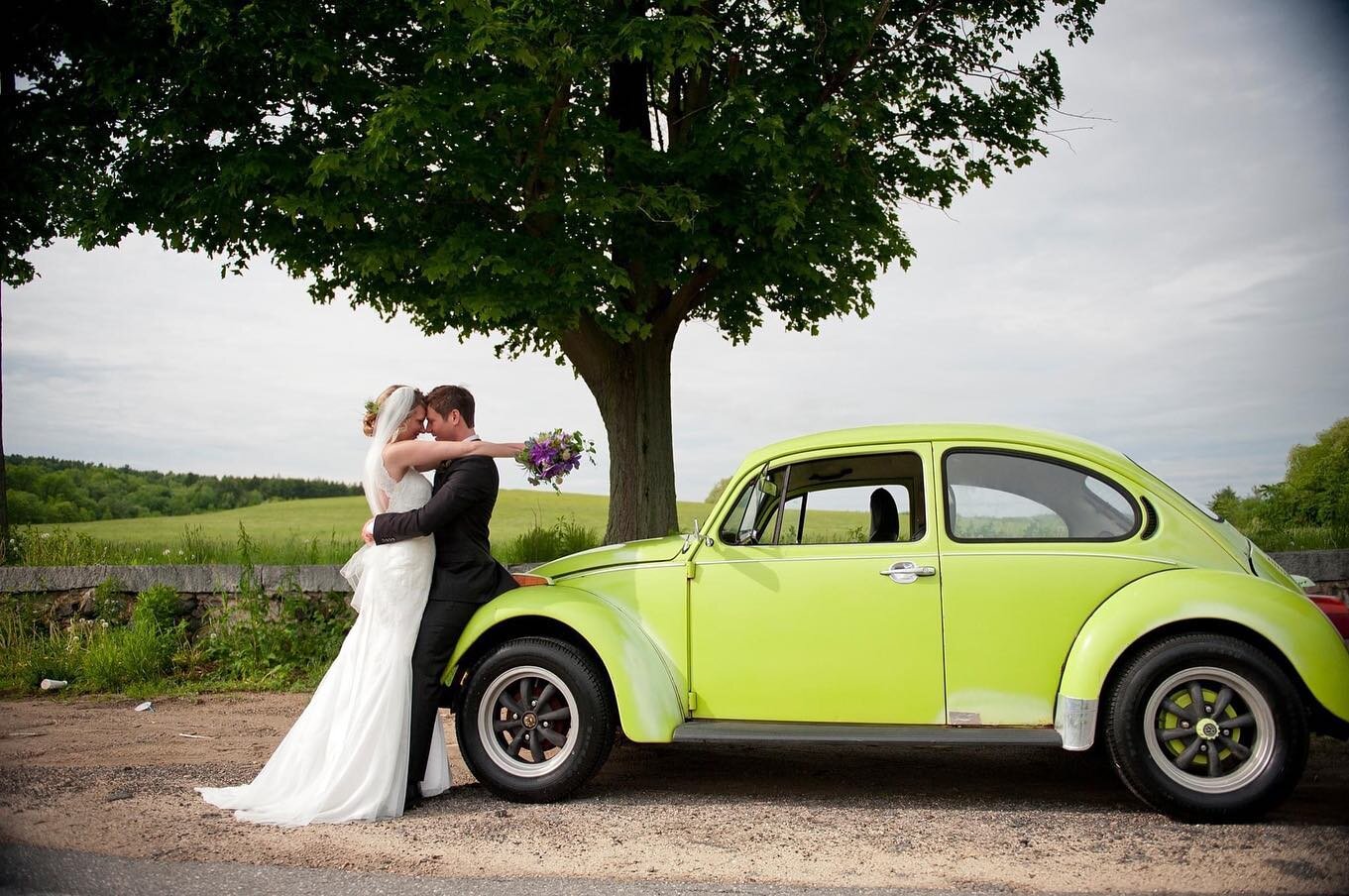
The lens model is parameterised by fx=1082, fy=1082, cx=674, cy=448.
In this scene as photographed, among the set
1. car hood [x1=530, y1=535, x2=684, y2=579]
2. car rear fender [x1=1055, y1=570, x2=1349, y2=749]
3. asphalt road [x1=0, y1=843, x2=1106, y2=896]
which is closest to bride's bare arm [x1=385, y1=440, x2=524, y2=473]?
car hood [x1=530, y1=535, x2=684, y2=579]

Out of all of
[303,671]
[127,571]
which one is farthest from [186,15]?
[303,671]

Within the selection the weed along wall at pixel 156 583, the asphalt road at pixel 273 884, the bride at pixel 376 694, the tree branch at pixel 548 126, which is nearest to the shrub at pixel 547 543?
the weed along wall at pixel 156 583

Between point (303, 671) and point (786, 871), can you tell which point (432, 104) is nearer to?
point (303, 671)

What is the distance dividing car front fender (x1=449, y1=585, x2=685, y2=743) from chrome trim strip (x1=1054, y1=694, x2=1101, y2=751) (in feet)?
6.96

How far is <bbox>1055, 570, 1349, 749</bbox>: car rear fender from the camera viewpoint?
5672mm

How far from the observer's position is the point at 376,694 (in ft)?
20.9

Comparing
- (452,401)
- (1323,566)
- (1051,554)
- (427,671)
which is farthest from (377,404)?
(1323,566)

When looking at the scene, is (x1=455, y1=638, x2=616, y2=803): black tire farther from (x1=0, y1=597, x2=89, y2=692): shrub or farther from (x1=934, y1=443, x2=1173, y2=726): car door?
(x1=0, y1=597, x2=89, y2=692): shrub

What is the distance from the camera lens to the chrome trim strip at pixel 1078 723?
579 centimetres

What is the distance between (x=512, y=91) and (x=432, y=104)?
84 cm

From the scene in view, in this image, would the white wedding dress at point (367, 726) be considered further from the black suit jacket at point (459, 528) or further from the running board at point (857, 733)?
the running board at point (857, 733)

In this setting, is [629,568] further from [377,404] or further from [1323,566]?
[1323,566]

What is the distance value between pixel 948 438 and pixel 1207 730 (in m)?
2.07

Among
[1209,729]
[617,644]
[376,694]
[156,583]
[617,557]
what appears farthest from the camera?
[156,583]
